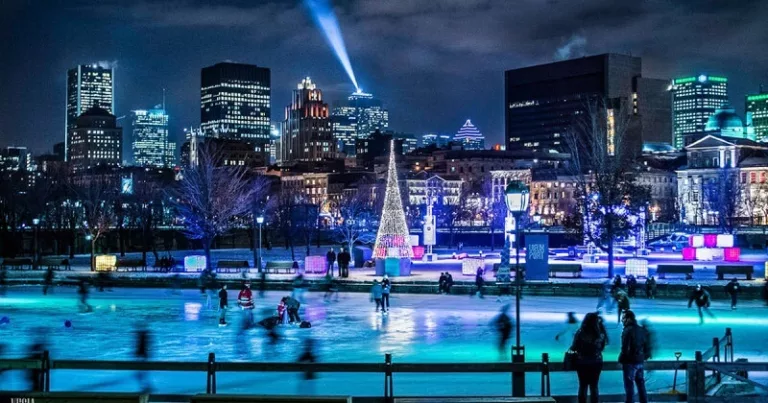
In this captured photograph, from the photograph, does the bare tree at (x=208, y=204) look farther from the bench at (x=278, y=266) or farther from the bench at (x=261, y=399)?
the bench at (x=261, y=399)

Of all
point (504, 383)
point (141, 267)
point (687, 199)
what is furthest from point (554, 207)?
point (504, 383)

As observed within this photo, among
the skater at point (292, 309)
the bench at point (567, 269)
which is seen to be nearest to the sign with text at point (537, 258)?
the bench at point (567, 269)

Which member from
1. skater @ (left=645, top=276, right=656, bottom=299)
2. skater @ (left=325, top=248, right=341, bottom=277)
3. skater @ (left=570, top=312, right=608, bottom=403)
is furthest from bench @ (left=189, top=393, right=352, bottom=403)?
skater @ (left=325, top=248, right=341, bottom=277)

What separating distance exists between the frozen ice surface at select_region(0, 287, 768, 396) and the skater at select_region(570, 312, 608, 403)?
294 centimetres

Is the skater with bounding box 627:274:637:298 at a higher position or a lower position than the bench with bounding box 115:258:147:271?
lower

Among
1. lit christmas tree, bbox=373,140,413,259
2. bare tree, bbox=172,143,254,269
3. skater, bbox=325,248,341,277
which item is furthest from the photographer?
bare tree, bbox=172,143,254,269

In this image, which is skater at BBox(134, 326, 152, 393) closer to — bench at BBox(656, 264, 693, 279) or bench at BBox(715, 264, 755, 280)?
bench at BBox(715, 264, 755, 280)

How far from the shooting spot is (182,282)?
1917 inches

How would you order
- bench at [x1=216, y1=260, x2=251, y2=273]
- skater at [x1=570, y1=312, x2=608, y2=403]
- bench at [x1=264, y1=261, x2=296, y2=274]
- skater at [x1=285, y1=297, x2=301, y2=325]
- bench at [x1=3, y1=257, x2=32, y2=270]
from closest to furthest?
1. skater at [x1=570, y1=312, x2=608, y2=403]
2. skater at [x1=285, y1=297, x2=301, y2=325]
3. bench at [x1=264, y1=261, x2=296, y2=274]
4. bench at [x1=216, y1=260, x2=251, y2=273]
5. bench at [x1=3, y1=257, x2=32, y2=270]

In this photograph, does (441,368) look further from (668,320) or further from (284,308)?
(668,320)

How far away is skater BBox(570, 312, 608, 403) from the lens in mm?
14055

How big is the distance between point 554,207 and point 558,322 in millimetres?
141509

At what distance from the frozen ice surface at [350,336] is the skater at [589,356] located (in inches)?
116

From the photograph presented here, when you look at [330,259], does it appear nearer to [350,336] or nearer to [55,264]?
[55,264]
